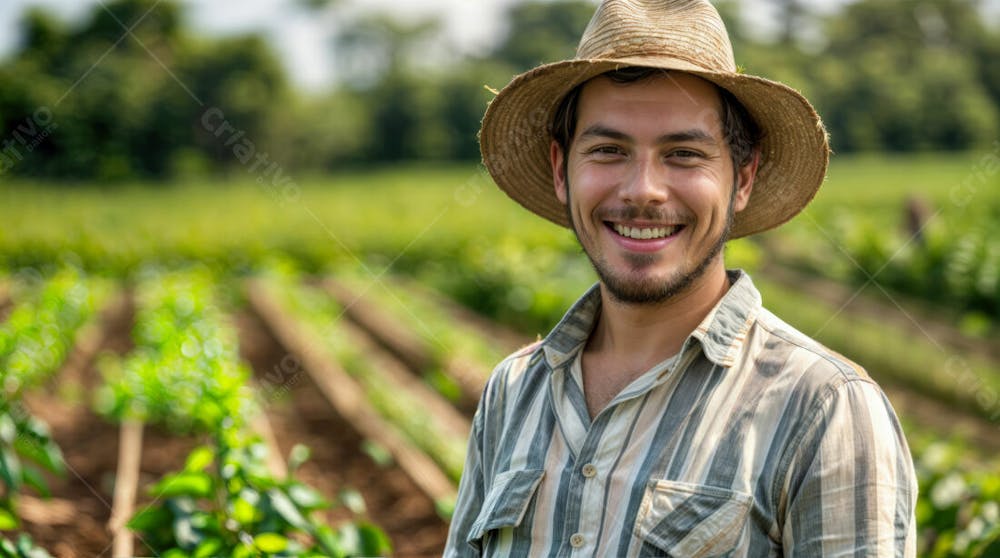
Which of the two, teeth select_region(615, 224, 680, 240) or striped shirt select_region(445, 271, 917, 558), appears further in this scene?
teeth select_region(615, 224, 680, 240)

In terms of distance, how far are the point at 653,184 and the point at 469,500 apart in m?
0.71

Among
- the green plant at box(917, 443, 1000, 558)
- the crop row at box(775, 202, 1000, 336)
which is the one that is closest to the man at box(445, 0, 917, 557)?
the green plant at box(917, 443, 1000, 558)

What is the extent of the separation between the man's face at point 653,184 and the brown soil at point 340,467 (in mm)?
2485

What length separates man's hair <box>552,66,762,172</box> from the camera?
5.65ft

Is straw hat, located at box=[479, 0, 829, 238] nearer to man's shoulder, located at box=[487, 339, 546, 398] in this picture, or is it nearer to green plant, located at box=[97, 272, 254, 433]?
man's shoulder, located at box=[487, 339, 546, 398]

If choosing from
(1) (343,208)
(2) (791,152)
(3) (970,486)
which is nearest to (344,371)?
(3) (970,486)

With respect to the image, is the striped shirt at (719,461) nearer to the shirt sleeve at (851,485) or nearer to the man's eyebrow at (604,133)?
Answer: the shirt sleeve at (851,485)

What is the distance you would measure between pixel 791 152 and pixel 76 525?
3310 mm

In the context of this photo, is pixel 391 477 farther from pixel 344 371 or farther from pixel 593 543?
pixel 593 543

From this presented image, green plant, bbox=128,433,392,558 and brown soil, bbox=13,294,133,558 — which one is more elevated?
green plant, bbox=128,433,392,558

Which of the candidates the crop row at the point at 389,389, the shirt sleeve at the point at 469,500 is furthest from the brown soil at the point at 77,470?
the shirt sleeve at the point at 469,500

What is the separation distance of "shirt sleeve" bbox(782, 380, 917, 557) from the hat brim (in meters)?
0.56

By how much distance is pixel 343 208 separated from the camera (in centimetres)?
2903

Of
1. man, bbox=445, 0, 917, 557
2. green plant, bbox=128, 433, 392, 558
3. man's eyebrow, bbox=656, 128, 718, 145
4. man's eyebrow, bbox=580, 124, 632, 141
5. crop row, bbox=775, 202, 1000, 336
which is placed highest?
man's eyebrow, bbox=580, 124, 632, 141
